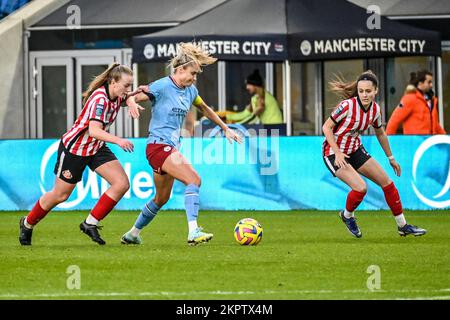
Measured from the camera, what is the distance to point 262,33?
22.6 meters

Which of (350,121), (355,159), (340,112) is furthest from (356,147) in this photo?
(340,112)

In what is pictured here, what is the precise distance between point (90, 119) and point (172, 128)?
0.84 m

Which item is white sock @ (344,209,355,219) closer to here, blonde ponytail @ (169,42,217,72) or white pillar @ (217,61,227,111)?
blonde ponytail @ (169,42,217,72)

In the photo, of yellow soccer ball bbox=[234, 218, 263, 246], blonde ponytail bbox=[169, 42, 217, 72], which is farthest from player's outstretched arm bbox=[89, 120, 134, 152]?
yellow soccer ball bbox=[234, 218, 263, 246]

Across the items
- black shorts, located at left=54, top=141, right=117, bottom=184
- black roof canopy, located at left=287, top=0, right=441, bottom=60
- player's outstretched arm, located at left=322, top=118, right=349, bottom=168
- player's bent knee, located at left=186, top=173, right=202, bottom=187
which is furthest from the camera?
black roof canopy, located at left=287, top=0, right=441, bottom=60

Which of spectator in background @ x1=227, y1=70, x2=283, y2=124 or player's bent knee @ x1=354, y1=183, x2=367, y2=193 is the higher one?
spectator in background @ x1=227, y1=70, x2=283, y2=124

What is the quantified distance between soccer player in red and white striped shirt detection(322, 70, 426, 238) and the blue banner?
4566 mm

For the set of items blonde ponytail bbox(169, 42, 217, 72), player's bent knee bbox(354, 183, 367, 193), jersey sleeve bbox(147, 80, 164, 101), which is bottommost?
player's bent knee bbox(354, 183, 367, 193)

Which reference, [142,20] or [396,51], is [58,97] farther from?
[396,51]

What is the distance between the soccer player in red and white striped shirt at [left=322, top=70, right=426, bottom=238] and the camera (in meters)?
14.6

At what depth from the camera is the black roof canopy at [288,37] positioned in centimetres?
2248

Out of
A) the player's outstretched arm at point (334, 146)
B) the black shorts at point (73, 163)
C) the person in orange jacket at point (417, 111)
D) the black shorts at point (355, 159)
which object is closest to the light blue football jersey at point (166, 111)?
the black shorts at point (73, 163)
